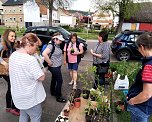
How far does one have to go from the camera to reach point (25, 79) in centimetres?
285

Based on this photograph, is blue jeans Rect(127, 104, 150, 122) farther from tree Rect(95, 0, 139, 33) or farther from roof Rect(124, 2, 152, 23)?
roof Rect(124, 2, 152, 23)

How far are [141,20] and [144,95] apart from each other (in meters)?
36.0

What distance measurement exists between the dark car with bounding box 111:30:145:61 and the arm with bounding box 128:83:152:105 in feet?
26.0

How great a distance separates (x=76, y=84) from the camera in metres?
6.27

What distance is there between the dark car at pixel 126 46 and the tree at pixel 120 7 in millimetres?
18411

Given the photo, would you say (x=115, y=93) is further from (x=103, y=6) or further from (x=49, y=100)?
(x=103, y=6)

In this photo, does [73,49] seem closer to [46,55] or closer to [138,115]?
[46,55]

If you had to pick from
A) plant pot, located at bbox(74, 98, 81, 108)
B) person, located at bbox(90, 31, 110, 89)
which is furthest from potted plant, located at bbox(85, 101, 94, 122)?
person, located at bbox(90, 31, 110, 89)

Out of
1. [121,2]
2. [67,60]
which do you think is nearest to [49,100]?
[67,60]

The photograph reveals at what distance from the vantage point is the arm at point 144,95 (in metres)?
2.32

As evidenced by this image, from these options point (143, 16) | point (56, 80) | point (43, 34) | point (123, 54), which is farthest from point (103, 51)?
point (143, 16)

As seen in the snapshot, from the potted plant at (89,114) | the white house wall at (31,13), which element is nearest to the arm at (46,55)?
the potted plant at (89,114)

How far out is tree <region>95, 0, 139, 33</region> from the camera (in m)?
28.3

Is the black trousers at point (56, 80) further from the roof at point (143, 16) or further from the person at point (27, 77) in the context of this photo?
the roof at point (143, 16)
